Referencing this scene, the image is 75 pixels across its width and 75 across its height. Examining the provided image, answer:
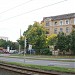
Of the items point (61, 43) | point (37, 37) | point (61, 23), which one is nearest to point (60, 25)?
point (61, 23)

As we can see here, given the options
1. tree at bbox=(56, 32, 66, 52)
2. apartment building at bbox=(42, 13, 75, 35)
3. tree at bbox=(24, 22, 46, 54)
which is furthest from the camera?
apartment building at bbox=(42, 13, 75, 35)

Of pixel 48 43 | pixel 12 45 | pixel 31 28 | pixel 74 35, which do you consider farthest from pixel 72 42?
pixel 12 45

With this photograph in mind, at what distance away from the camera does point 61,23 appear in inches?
3698

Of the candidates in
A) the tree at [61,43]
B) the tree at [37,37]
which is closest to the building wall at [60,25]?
the tree at [37,37]

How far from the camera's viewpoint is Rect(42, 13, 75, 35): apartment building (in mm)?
89875

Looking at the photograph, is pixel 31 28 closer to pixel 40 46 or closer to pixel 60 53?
pixel 40 46

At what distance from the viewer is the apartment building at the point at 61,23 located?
3538 inches

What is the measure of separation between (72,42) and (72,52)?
354 centimetres

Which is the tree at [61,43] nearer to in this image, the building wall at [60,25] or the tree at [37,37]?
the tree at [37,37]

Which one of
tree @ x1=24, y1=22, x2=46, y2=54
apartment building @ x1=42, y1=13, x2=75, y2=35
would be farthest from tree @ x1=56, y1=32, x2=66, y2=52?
apartment building @ x1=42, y1=13, x2=75, y2=35

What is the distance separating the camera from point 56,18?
9644 centimetres

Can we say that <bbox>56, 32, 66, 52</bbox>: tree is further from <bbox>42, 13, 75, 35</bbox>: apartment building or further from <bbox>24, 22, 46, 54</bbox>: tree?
<bbox>42, 13, 75, 35</bbox>: apartment building

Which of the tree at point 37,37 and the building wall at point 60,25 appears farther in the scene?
the building wall at point 60,25

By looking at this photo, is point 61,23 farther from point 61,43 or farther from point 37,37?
point 61,43
